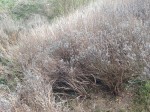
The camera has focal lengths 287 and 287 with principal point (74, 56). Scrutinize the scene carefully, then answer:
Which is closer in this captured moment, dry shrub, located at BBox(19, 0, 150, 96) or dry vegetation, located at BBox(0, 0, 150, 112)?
dry vegetation, located at BBox(0, 0, 150, 112)

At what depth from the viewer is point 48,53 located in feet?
13.6

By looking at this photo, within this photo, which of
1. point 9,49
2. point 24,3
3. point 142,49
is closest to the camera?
point 142,49

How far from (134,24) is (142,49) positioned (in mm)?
686

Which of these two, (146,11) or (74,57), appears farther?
(146,11)

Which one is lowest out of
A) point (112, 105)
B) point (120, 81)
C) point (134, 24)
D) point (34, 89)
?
point (112, 105)

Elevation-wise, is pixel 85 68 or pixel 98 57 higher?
pixel 98 57

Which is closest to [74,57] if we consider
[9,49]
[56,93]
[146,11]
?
[56,93]

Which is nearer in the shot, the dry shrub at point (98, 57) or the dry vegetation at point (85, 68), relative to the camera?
the dry vegetation at point (85, 68)

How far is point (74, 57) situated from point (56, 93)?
60 centimetres

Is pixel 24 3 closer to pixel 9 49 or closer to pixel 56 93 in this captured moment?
pixel 9 49

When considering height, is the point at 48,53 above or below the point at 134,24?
below

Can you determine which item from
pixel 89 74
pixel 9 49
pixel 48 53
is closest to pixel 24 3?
pixel 9 49

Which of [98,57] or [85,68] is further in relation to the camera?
[85,68]

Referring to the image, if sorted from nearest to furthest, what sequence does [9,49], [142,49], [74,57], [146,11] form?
[142,49], [74,57], [146,11], [9,49]
